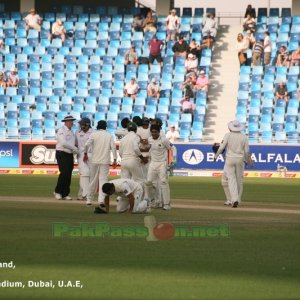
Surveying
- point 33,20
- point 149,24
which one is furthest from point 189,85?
point 33,20

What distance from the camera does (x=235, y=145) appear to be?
26359 mm

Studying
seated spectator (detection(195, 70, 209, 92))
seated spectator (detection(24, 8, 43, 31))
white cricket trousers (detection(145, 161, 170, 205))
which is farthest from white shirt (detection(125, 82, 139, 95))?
white cricket trousers (detection(145, 161, 170, 205))

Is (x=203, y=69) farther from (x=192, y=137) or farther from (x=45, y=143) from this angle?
(x=45, y=143)

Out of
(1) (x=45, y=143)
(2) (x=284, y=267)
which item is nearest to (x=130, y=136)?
(2) (x=284, y=267)

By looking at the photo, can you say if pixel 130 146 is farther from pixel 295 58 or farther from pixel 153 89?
pixel 295 58

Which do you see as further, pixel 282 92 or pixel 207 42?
pixel 207 42

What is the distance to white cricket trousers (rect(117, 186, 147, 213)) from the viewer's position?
22688 mm

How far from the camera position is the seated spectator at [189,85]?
4803 centimetres

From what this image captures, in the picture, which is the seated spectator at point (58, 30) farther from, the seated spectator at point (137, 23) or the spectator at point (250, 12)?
the spectator at point (250, 12)

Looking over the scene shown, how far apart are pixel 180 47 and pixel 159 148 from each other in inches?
999

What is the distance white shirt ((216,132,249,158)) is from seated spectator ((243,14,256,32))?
925 inches

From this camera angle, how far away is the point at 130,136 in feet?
79.5

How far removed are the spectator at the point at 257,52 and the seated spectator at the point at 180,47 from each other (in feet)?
9.30

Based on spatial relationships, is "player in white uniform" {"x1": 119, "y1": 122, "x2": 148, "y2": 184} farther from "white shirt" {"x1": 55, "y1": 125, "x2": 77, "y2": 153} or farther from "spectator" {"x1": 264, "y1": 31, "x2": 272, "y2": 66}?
"spectator" {"x1": 264, "y1": 31, "x2": 272, "y2": 66}
